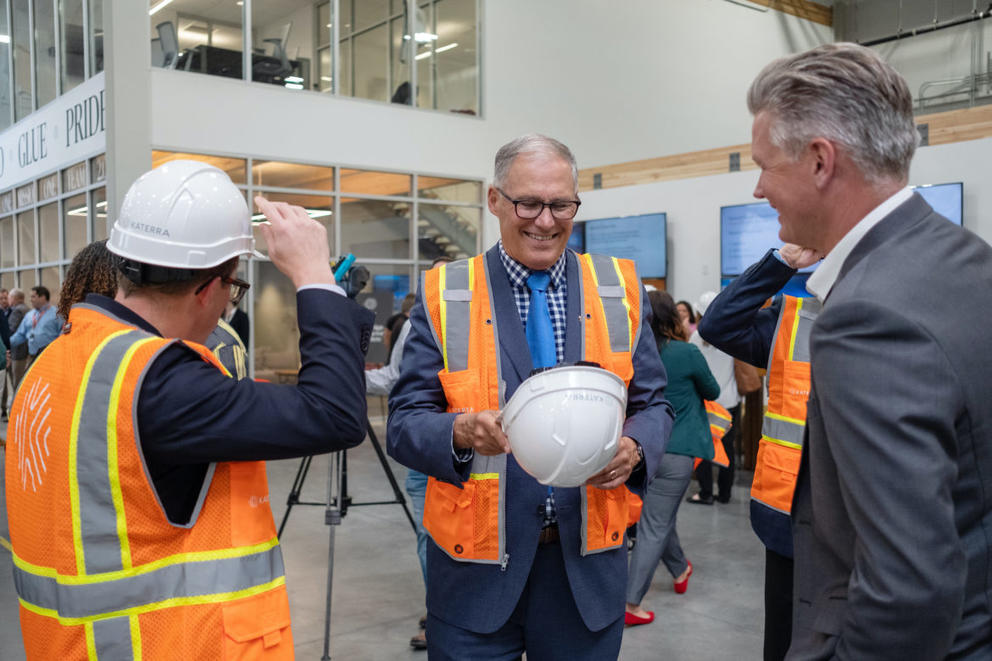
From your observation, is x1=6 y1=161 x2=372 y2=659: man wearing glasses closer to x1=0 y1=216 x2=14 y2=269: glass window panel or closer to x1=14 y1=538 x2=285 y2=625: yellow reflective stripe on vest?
x1=14 y1=538 x2=285 y2=625: yellow reflective stripe on vest

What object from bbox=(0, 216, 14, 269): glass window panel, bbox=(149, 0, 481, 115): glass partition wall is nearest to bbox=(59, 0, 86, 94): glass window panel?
bbox=(149, 0, 481, 115): glass partition wall

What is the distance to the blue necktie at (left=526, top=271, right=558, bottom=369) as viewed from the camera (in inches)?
76.5

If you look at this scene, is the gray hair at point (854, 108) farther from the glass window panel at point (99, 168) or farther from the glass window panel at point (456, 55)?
the glass window panel at point (456, 55)

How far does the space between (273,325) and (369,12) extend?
15.8 ft

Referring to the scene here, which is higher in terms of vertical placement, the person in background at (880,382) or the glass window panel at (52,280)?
the glass window panel at (52,280)

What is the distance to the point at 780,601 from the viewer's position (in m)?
2.43

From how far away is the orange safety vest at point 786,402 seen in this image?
8.13 feet

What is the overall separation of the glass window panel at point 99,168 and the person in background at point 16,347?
107 inches

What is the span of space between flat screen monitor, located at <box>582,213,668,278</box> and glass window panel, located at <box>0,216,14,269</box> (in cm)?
990

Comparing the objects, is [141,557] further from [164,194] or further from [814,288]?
[814,288]

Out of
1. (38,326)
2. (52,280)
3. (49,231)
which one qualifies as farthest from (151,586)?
(52,280)

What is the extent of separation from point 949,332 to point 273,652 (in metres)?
1.13

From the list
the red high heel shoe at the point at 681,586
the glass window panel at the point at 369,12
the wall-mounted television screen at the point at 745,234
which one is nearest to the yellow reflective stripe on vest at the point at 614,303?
the red high heel shoe at the point at 681,586

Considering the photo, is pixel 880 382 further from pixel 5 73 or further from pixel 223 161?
pixel 5 73
